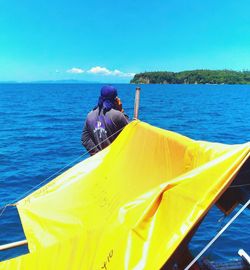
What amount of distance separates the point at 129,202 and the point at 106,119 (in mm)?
3690

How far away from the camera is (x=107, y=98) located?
7664 mm

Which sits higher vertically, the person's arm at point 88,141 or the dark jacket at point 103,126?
the dark jacket at point 103,126

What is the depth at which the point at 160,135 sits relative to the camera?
5.41 m

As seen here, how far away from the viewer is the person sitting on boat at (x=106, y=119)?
764 cm

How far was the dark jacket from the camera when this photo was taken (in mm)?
7652

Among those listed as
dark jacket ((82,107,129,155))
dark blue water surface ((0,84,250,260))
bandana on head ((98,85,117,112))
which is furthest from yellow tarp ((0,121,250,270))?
dark blue water surface ((0,84,250,260))

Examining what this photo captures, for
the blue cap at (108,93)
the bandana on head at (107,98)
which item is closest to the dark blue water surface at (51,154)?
the bandana on head at (107,98)

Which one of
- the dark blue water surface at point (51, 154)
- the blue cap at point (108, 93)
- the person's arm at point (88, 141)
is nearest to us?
the blue cap at point (108, 93)

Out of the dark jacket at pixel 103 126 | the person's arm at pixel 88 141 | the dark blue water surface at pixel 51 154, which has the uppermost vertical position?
the dark jacket at pixel 103 126

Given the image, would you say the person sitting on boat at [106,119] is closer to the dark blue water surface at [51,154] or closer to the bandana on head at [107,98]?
Result: the bandana on head at [107,98]

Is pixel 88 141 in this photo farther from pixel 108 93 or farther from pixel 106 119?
pixel 108 93

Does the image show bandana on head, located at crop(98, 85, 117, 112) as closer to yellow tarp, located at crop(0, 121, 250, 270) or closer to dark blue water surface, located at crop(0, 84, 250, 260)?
yellow tarp, located at crop(0, 121, 250, 270)

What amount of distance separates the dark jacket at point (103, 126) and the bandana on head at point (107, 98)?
103mm

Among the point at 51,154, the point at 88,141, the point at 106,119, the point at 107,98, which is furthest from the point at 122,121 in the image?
the point at 51,154
